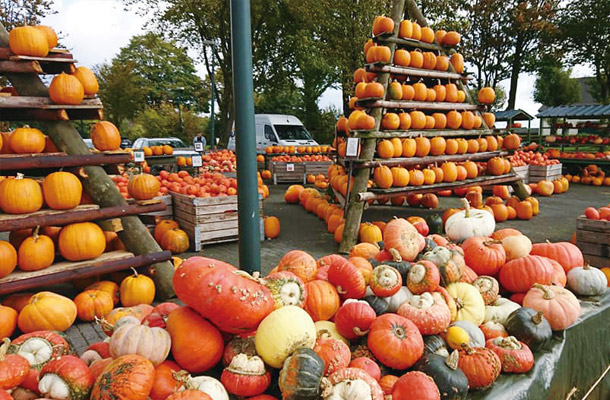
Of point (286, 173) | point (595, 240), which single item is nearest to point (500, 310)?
point (595, 240)

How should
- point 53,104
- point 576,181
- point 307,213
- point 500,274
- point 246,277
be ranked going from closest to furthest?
point 246,277 < point 500,274 < point 53,104 < point 307,213 < point 576,181

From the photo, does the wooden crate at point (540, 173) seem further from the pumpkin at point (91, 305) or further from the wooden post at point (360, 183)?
the pumpkin at point (91, 305)

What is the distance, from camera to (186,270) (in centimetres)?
191

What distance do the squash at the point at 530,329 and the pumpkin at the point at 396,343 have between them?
0.64 metres

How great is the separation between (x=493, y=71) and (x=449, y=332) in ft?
98.2

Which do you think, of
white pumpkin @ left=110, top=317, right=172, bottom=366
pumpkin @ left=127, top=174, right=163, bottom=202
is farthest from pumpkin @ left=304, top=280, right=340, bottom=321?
pumpkin @ left=127, top=174, right=163, bottom=202

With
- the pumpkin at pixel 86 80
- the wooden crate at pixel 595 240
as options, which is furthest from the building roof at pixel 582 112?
the pumpkin at pixel 86 80

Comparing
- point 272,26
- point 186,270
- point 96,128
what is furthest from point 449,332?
point 272,26

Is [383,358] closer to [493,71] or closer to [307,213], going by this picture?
[307,213]

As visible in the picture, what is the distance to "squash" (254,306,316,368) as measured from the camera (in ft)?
5.82

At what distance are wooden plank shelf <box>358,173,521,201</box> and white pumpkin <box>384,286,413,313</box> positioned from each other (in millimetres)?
3853

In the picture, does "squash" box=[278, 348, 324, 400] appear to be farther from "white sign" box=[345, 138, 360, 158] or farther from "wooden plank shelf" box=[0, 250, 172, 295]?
"white sign" box=[345, 138, 360, 158]

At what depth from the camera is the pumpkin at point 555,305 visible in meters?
2.48

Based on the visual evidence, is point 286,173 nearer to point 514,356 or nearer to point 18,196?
point 18,196
